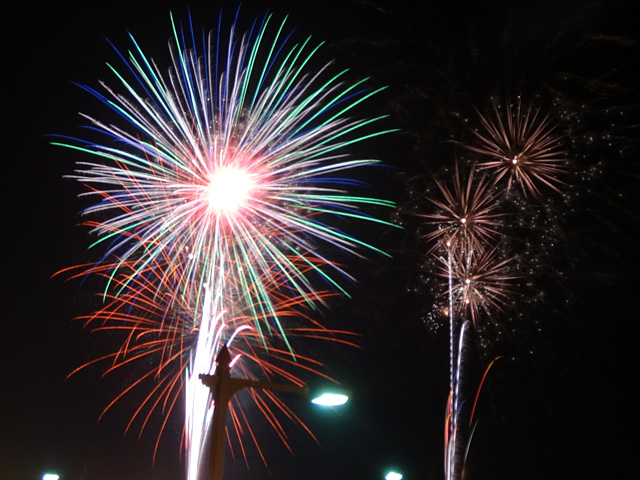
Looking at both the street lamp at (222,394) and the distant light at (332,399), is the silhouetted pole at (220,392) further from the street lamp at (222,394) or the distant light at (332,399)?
the distant light at (332,399)

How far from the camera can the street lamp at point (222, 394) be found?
7.02 meters

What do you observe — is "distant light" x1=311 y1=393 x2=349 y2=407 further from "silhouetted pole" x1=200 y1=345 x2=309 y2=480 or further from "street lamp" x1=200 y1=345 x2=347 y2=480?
"silhouetted pole" x1=200 y1=345 x2=309 y2=480

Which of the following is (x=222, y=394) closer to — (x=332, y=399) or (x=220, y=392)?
(x=220, y=392)

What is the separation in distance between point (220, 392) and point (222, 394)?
29 millimetres

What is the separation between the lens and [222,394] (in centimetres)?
745

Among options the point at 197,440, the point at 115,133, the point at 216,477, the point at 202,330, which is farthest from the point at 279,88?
the point at 216,477

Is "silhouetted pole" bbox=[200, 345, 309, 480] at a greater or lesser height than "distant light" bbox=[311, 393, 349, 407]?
lesser

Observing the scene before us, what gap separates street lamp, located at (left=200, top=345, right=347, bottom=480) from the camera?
276 inches

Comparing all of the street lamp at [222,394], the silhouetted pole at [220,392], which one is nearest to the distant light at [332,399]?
the street lamp at [222,394]

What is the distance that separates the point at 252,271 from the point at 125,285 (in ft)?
9.64

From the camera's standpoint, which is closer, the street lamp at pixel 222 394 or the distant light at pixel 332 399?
the street lamp at pixel 222 394

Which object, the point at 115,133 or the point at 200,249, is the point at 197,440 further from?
the point at 115,133

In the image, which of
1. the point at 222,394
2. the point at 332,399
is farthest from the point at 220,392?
the point at 332,399

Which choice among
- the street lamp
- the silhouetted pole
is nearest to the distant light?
the street lamp
